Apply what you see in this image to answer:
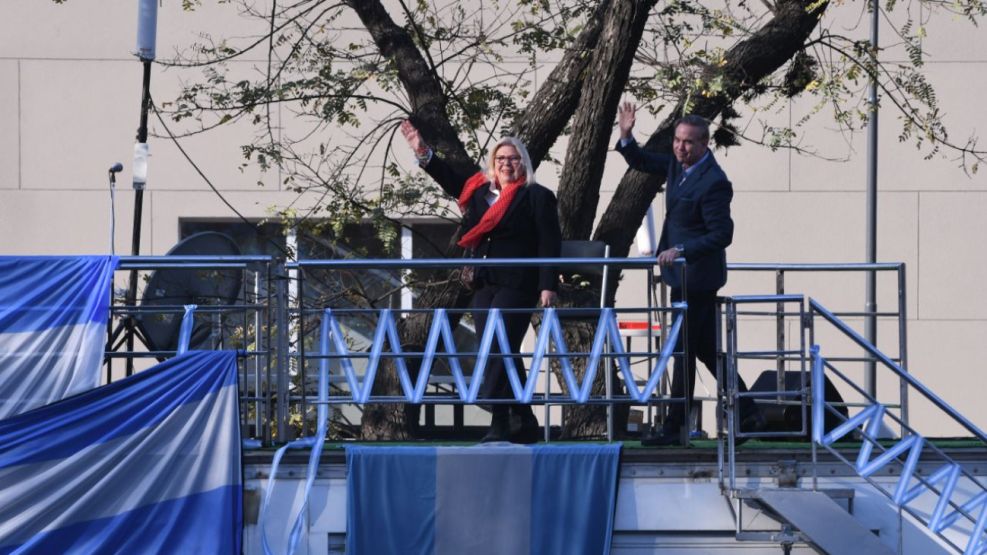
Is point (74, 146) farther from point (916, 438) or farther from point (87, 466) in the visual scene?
point (916, 438)

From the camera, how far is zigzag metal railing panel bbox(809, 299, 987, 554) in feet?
25.4

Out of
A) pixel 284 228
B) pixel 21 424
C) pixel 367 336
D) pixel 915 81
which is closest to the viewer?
pixel 21 424

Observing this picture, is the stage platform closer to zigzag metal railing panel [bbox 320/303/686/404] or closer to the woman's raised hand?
zigzag metal railing panel [bbox 320/303/686/404]

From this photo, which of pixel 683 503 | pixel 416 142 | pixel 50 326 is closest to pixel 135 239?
pixel 416 142

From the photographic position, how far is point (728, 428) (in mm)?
7965

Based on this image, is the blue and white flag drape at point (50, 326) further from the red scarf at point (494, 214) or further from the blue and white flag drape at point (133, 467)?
the red scarf at point (494, 214)

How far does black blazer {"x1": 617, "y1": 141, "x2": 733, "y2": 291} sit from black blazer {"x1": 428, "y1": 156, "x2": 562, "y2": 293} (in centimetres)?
62

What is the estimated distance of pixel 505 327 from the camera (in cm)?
852

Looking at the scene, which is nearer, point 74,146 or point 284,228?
point 284,228

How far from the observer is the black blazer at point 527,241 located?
8570 millimetres

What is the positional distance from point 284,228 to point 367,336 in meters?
4.34

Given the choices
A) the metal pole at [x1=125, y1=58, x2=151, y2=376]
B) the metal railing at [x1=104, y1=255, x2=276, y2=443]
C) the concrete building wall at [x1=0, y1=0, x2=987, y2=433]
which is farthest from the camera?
the concrete building wall at [x1=0, y1=0, x2=987, y2=433]

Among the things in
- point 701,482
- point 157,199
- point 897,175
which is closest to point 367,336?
point 157,199

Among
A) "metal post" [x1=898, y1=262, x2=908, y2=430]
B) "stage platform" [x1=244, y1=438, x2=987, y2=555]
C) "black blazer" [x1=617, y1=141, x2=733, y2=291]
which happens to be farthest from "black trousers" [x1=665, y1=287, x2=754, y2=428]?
"metal post" [x1=898, y1=262, x2=908, y2=430]
